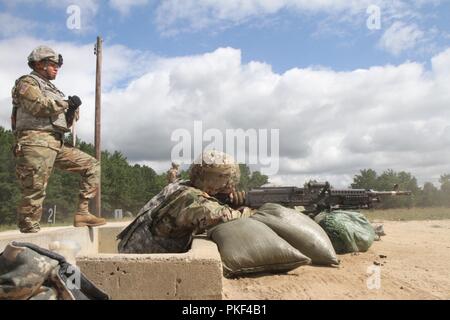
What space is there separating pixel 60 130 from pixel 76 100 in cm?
30

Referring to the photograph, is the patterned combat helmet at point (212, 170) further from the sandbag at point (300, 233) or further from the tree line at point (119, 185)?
the tree line at point (119, 185)

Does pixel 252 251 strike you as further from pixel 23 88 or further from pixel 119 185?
pixel 119 185

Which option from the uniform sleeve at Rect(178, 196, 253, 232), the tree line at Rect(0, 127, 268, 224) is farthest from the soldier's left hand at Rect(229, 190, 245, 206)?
the tree line at Rect(0, 127, 268, 224)

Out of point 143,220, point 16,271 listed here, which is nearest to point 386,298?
point 143,220

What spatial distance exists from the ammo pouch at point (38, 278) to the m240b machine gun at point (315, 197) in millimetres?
3365

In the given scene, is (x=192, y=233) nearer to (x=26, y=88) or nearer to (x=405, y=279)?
(x=405, y=279)

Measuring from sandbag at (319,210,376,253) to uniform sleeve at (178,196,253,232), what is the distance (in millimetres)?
1684

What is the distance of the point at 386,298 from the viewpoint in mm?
2486

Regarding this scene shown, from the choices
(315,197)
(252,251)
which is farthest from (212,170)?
(315,197)

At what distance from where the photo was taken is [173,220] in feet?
9.59

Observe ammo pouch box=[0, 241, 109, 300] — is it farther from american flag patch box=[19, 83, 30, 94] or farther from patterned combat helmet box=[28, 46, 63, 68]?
patterned combat helmet box=[28, 46, 63, 68]

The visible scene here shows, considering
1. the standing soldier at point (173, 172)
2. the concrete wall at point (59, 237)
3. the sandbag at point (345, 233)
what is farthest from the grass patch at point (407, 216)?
the concrete wall at point (59, 237)

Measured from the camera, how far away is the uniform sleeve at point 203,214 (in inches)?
113

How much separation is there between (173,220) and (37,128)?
153 cm
